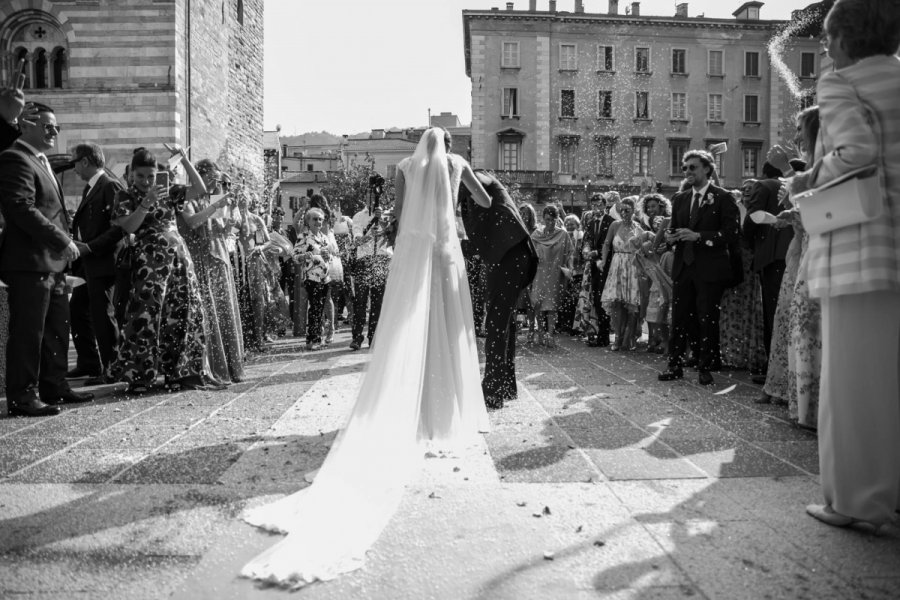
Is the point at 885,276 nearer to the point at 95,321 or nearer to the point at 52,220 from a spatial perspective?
the point at 52,220

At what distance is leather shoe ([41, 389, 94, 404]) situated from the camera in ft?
20.4

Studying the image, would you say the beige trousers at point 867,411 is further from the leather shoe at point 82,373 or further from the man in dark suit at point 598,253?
the man in dark suit at point 598,253

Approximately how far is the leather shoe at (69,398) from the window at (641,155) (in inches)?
1894

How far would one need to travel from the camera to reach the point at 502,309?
19.7ft

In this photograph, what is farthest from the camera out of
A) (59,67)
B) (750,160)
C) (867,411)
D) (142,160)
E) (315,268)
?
(750,160)

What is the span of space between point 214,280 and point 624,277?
5509 millimetres

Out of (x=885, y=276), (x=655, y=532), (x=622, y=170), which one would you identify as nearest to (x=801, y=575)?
(x=655, y=532)

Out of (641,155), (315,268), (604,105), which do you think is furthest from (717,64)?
(315,268)

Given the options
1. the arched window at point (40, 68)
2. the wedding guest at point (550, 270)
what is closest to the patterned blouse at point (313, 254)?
the wedding guest at point (550, 270)

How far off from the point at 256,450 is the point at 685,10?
57350 millimetres

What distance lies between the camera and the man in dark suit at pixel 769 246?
6.86 m

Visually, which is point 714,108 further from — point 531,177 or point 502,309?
point 502,309

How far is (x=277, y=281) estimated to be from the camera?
39.4 ft

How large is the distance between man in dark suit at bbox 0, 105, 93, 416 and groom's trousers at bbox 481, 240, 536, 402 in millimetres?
3308
